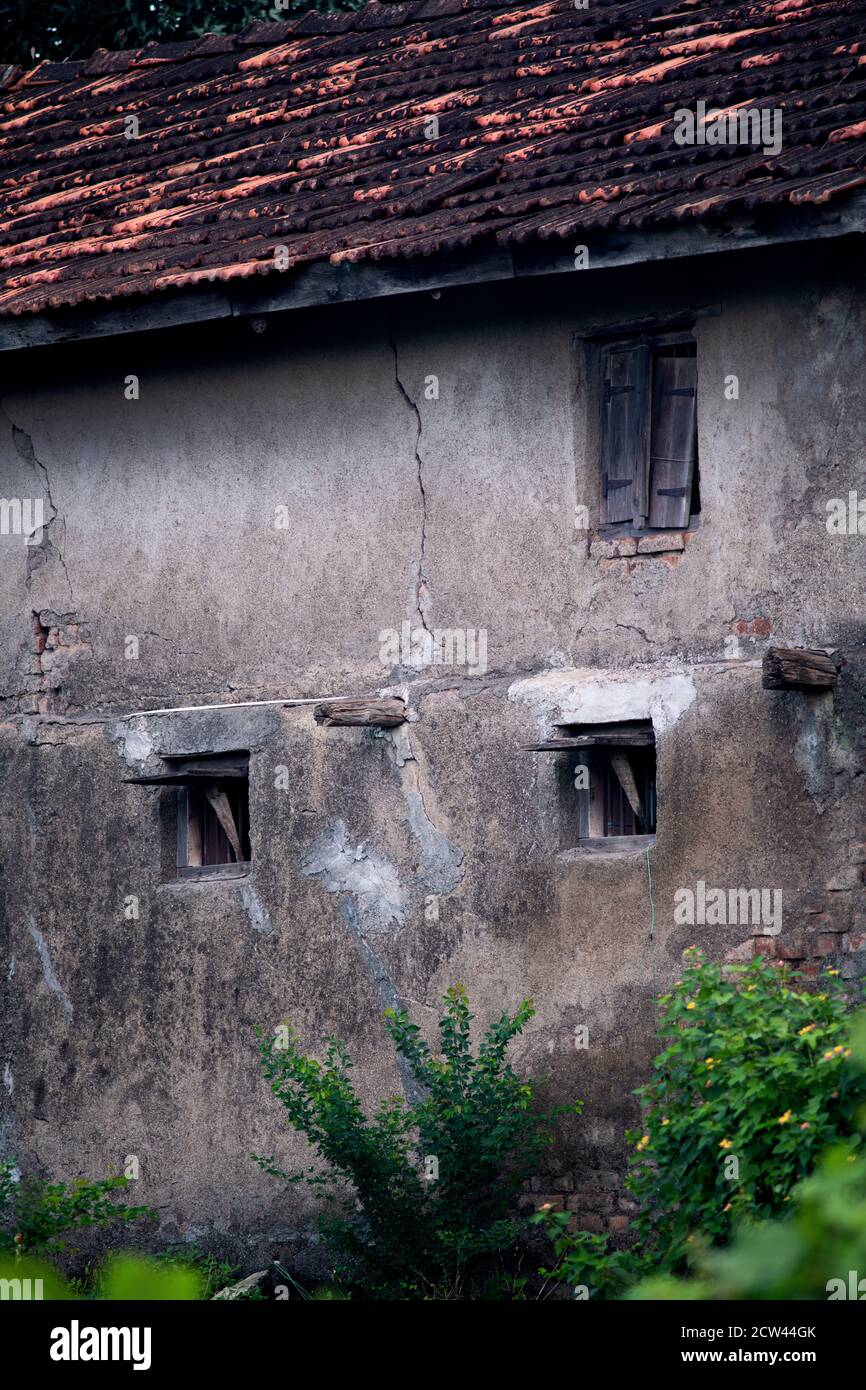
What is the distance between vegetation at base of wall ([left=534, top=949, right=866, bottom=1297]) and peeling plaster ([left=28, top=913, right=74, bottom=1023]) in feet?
12.6

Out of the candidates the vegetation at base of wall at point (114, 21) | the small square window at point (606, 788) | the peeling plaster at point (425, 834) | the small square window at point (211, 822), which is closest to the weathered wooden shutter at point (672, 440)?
the small square window at point (606, 788)

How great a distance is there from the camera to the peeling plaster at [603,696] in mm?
8164

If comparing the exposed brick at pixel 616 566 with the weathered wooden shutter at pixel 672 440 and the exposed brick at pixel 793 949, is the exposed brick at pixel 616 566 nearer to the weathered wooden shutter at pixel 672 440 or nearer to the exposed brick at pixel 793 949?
the weathered wooden shutter at pixel 672 440

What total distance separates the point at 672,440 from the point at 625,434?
0.22 m

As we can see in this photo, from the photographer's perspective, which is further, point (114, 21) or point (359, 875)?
point (114, 21)

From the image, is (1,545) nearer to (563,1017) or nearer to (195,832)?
(195,832)

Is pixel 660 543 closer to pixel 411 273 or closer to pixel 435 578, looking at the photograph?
pixel 435 578

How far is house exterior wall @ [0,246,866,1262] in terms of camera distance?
315 inches

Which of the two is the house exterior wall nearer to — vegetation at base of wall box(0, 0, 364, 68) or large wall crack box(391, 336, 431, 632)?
large wall crack box(391, 336, 431, 632)

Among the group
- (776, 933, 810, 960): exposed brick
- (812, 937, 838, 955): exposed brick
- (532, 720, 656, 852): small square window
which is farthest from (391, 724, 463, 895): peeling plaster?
(812, 937, 838, 955): exposed brick

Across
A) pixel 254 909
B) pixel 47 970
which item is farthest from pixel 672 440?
pixel 47 970

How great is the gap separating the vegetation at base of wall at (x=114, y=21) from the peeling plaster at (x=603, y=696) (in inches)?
408

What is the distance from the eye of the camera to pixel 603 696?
8.34 metres
